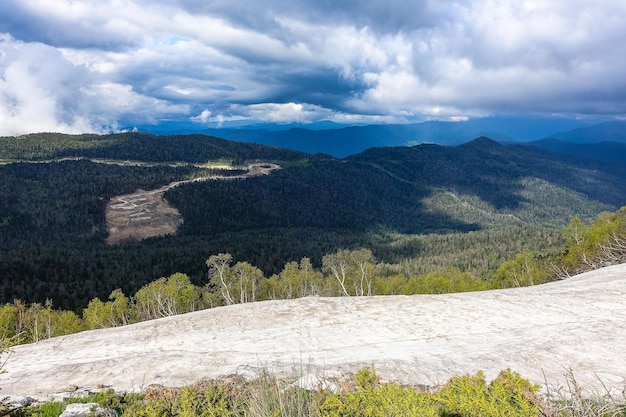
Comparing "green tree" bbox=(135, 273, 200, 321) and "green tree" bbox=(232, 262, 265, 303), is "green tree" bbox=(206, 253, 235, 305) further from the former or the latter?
"green tree" bbox=(135, 273, 200, 321)

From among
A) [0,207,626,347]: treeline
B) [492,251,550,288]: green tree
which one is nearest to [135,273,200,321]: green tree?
[0,207,626,347]: treeline

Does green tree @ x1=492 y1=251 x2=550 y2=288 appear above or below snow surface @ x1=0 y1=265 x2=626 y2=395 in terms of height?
below

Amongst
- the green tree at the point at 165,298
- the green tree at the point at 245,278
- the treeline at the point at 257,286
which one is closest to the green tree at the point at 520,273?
the treeline at the point at 257,286

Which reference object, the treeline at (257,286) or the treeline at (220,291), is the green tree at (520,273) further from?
the treeline at (220,291)

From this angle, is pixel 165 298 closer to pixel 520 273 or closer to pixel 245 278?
pixel 245 278

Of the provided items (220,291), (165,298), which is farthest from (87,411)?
(165,298)

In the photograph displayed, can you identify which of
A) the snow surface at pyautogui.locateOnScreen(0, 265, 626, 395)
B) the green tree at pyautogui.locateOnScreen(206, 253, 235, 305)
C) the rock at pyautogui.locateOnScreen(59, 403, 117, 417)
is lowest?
the green tree at pyautogui.locateOnScreen(206, 253, 235, 305)

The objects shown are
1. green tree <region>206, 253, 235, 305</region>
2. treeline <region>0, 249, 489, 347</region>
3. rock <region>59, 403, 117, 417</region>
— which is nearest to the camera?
rock <region>59, 403, 117, 417</region>
